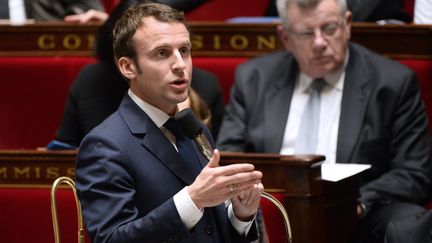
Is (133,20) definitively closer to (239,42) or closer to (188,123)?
(188,123)

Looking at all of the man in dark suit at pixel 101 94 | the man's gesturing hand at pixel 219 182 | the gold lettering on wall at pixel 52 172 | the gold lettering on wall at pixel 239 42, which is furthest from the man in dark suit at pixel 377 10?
the man's gesturing hand at pixel 219 182

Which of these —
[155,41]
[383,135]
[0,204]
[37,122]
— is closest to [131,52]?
[155,41]

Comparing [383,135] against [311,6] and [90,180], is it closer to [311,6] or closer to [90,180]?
[311,6]

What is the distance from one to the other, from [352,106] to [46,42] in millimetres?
730

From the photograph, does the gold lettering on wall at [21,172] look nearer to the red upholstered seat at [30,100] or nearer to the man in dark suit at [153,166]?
the man in dark suit at [153,166]

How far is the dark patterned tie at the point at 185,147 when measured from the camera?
3.43 ft

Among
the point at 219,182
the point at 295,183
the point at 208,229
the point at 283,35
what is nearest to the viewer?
the point at 219,182

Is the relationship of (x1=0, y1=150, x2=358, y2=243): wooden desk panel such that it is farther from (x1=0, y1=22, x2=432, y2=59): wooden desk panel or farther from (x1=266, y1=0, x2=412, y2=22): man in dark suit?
(x1=266, y1=0, x2=412, y2=22): man in dark suit

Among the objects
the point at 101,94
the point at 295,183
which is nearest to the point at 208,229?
the point at 295,183

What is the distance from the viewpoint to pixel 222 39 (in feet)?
6.56

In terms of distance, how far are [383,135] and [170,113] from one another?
0.71m

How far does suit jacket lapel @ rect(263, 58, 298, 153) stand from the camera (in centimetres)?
172

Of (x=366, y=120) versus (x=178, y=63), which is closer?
(x=178, y=63)

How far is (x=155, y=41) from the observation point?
1019 mm
